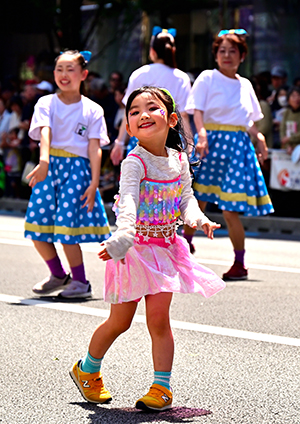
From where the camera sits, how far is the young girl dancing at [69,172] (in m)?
6.42

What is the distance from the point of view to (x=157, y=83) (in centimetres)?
771

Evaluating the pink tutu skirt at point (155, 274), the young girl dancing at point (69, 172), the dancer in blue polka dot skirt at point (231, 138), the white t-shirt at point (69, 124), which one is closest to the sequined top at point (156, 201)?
the pink tutu skirt at point (155, 274)

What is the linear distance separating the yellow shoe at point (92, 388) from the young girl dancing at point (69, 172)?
7.93 feet

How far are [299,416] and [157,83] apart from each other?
446cm

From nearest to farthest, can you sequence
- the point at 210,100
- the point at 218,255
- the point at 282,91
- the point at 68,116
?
the point at 68,116 → the point at 210,100 → the point at 218,255 → the point at 282,91

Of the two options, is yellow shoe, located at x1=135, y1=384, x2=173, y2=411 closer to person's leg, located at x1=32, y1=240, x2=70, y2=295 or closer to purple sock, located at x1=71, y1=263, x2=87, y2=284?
purple sock, located at x1=71, y1=263, x2=87, y2=284

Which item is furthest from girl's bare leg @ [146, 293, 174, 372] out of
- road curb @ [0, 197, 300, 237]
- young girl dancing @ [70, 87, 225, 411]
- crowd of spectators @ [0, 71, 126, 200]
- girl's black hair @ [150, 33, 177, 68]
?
crowd of spectators @ [0, 71, 126, 200]

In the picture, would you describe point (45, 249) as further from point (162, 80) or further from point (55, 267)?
point (162, 80)

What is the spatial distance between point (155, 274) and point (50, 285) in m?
2.89

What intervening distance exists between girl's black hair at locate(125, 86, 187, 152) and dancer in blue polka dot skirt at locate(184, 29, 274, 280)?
3.00 m

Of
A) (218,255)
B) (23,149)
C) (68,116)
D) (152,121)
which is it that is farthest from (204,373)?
(23,149)

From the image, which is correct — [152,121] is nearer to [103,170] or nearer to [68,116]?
[68,116]

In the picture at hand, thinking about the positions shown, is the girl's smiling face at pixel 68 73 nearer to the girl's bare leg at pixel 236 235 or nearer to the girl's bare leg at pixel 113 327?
the girl's bare leg at pixel 236 235

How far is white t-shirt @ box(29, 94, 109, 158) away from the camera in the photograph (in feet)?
21.0
